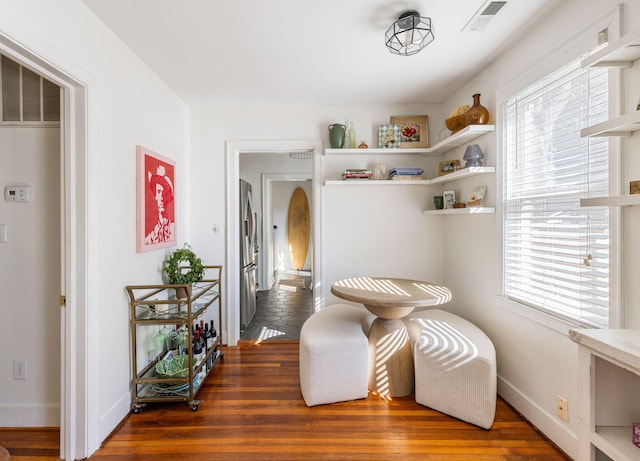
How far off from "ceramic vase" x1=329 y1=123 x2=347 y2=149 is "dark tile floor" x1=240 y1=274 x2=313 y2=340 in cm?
211

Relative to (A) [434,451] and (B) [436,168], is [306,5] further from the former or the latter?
(A) [434,451]

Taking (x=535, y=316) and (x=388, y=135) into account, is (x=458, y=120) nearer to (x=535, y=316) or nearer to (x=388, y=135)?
(x=388, y=135)

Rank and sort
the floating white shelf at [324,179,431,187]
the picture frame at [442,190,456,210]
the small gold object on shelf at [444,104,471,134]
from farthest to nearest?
the floating white shelf at [324,179,431,187] < the picture frame at [442,190,456,210] < the small gold object on shelf at [444,104,471,134]

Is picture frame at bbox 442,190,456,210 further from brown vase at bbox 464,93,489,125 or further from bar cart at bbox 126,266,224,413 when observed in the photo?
bar cart at bbox 126,266,224,413

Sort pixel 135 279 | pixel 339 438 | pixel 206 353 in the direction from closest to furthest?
pixel 339 438
pixel 135 279
pixel 206 353

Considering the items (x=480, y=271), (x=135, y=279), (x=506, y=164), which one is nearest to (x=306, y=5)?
(x=506, y=164)

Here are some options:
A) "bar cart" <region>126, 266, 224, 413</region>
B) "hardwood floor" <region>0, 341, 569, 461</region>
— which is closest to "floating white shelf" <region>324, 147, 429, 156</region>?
"bar cart" <region>126, 266, 224, 413</region>

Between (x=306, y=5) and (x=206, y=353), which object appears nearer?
(x=306, y=5)

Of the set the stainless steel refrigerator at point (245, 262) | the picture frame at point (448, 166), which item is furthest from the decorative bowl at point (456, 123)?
the stainless steel refrigerator at point (245, 262)

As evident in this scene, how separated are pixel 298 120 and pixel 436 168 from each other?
59.5 inches

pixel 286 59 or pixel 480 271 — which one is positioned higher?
pixel 286 59

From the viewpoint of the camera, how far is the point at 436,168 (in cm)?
313

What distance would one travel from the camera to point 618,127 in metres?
1.17

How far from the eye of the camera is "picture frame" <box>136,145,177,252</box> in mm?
2117
